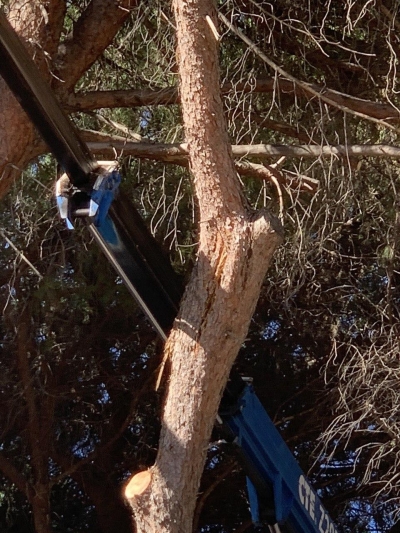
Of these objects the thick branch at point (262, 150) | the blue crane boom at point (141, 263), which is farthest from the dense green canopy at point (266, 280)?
the blue crane boom at point (141, 263)

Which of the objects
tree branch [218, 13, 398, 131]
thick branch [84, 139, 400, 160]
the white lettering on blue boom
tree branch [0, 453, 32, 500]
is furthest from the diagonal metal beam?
tree branch [0, 453, 32, 500]

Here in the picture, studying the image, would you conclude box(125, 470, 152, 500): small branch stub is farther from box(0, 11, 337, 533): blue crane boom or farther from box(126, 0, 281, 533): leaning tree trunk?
box(0, 11, 337, 533): blue crane boom

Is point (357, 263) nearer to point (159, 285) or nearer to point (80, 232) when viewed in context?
point (80, 232)

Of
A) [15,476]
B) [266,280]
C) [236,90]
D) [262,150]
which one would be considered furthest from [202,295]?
[15,476]

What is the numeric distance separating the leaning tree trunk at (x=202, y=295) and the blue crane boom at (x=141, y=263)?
0.22 meters

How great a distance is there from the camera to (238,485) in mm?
7348

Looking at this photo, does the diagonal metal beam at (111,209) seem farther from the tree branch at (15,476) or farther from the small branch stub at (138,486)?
the tree branch at (15,476)

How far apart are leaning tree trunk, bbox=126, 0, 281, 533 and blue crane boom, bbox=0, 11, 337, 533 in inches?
8.6

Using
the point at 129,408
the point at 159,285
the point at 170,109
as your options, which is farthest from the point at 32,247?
the point at 159,285

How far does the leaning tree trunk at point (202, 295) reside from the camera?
3.20 meters

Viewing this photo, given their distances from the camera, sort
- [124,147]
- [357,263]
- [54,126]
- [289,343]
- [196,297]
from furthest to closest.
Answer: [289,343] < [357,263] < [124,147] < [196,297] < [54,126]

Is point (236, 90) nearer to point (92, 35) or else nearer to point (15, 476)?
point (92, 35)

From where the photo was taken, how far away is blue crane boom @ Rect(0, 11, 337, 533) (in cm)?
304

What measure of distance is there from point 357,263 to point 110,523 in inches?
127
